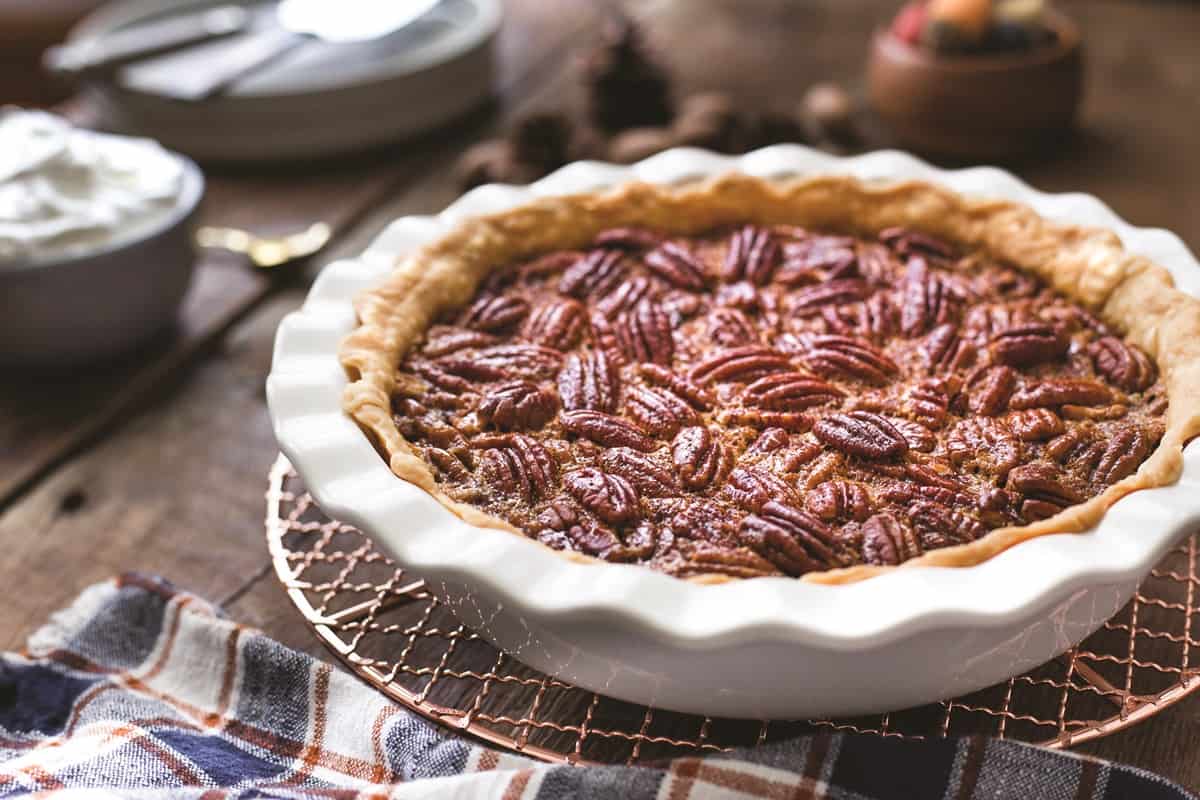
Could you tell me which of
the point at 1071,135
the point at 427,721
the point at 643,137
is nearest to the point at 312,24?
the point at 643,137

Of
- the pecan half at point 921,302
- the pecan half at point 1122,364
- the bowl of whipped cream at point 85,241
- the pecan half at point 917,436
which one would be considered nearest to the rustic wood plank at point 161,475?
the bowl of whipped cream at point 85,241

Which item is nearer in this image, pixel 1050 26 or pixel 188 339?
pixel 188 339

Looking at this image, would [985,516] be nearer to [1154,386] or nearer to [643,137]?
[1154,386]

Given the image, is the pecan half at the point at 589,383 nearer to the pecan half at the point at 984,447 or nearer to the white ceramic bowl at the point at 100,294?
the pecan half at the point at 984,447

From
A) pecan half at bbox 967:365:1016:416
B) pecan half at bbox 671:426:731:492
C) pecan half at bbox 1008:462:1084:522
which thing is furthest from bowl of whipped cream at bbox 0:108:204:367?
pecan half at bbox 1008:462:1084:522

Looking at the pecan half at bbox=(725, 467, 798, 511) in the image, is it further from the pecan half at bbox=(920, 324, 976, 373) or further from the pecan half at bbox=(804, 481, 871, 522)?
the pecan half at bbox=(920, 324, 976, 373)

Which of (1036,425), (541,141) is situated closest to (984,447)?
(1036,425)

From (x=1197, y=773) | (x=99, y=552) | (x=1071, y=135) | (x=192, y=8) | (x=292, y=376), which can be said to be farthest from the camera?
(x=192, y=8)
